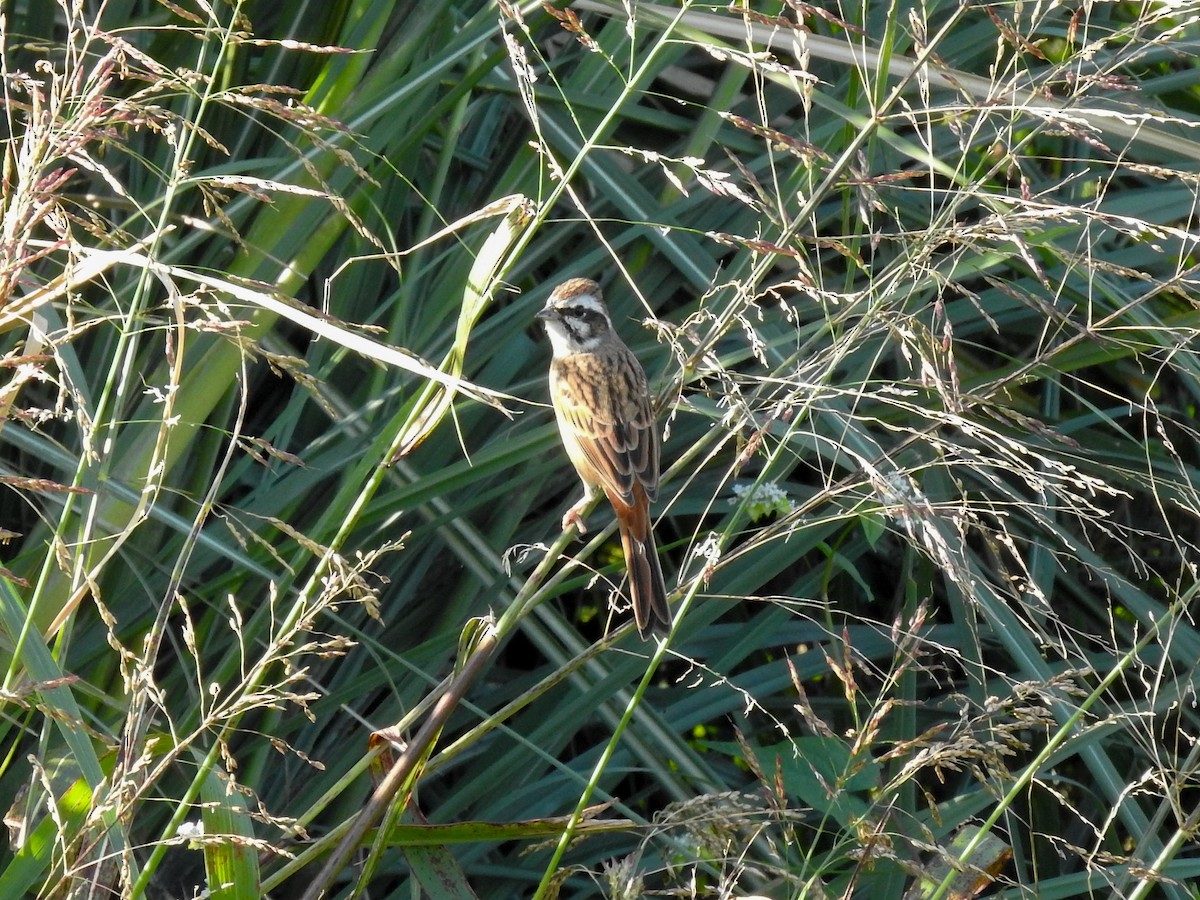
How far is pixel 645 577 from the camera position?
273cm

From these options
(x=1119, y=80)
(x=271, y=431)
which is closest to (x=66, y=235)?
(x=271, y=431)

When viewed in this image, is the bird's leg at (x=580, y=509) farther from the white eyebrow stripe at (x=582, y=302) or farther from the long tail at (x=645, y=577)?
the white eyebrow stripe at (x=582, y=302)

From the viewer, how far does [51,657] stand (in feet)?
5.56

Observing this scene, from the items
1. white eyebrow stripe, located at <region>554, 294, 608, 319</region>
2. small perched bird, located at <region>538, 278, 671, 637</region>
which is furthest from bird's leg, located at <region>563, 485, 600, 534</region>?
white eyebrow stripe, located at <region>554, 294, 608, 319</region>

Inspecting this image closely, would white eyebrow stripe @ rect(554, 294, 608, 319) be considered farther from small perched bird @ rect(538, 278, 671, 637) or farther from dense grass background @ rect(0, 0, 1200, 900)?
dense grass background @ rect(0, 0, 1200, 900)

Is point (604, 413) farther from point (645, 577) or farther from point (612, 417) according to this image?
point (645, 577)

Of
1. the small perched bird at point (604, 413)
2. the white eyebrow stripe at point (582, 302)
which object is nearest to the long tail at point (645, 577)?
the small perched bird at point (604, 413)

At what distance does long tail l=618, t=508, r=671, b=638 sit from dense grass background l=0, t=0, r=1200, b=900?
3.9 inches

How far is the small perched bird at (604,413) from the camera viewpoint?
2.85 m

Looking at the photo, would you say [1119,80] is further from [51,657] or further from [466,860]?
[466,860]

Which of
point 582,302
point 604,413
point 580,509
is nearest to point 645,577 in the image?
point 580,509

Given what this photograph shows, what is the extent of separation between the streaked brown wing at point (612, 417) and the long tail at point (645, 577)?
9 centimetres

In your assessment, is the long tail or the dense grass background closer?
the dense grass background

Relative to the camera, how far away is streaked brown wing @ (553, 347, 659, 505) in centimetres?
290
